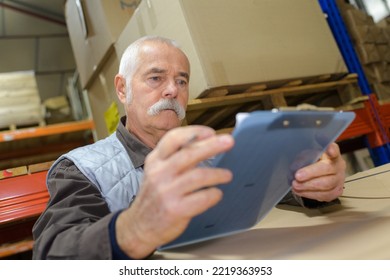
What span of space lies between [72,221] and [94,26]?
7.88 feet

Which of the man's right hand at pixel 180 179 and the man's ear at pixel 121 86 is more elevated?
the man's ear at pixel 121 86

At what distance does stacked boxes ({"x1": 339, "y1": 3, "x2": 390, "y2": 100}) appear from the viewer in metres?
3.33

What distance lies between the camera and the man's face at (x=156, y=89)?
1605 mm

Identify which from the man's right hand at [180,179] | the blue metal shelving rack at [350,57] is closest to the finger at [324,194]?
the man's right hand at [180,179]

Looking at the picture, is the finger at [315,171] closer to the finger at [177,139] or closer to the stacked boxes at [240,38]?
the finger at [177,139]

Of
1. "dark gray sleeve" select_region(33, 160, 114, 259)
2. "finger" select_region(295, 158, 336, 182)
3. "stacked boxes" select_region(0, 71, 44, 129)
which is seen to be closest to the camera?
"dark gray sleeve" select_region(33, 160, 114, 259)

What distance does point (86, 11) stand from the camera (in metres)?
3.03

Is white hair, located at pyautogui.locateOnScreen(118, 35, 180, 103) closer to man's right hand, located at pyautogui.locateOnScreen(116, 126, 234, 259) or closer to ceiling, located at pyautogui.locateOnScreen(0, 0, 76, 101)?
man's right hand, located at pyautogui.locateOnScreen(116, 126, 234, 259)

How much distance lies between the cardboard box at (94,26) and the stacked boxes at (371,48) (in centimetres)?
224

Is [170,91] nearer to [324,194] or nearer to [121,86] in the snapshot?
[121,86]

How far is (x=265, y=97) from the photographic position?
2426 millimetres

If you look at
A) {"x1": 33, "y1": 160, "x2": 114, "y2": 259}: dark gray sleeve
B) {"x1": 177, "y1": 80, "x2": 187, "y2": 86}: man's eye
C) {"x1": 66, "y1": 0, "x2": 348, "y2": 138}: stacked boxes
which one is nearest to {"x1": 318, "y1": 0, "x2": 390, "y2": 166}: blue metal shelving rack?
{"x1": 66, "y1": 0, "x2": 348, "y2": 138}: stacked boxes

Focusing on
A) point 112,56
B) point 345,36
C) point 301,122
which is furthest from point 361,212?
point 345,36
